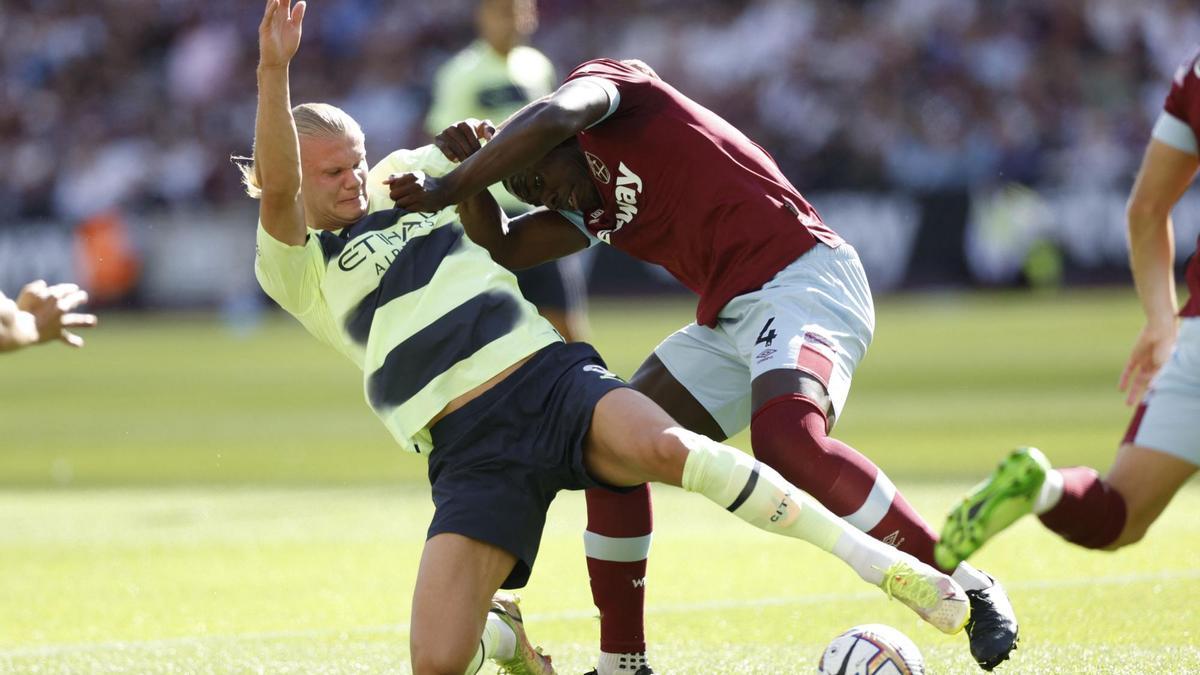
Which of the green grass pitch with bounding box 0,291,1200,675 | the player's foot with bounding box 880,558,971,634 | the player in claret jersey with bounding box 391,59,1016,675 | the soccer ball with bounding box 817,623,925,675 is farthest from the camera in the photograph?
the green grass pitch with bounding box 0,291,1200,675

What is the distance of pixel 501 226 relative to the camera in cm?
520

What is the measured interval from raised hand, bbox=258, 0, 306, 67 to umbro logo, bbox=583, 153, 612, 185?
3.27 ft

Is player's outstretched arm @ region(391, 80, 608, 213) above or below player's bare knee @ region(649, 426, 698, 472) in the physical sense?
above

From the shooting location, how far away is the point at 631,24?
1032 inches

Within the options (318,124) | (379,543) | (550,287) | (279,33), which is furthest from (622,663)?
(550,287)

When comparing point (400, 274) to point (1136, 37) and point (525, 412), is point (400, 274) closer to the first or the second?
point (525, 412)

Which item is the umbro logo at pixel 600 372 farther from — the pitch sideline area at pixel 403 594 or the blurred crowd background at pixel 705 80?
the blurred crowd background at pixel 705 80

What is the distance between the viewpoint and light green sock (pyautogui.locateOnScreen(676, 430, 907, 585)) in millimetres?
4297

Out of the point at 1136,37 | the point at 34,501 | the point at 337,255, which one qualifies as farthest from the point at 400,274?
the point at 1136,37

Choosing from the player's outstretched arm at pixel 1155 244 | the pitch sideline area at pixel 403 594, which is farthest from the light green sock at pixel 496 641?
the player's outstretched arm at pixel 1155 244

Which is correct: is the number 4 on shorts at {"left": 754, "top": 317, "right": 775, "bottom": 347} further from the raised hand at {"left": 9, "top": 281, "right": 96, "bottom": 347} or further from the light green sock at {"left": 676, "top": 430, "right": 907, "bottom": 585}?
the raised hand at {"left": 9, "top": 281, "right": 96, "bottom": 347}

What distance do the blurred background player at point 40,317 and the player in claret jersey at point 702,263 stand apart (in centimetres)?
132

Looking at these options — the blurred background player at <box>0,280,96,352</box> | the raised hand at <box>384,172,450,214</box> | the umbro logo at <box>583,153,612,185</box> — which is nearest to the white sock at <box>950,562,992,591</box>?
the umbro logo at <box>583,153,612,185</box>

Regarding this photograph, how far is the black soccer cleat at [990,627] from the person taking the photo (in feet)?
14.8
